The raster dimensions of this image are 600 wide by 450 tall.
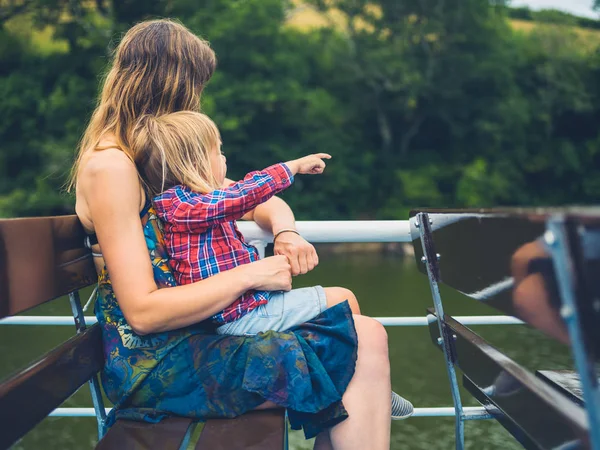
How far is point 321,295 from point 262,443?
0.38 m

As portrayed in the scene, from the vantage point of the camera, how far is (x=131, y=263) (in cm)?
129

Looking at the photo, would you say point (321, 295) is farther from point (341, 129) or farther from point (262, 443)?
point (341, 129)

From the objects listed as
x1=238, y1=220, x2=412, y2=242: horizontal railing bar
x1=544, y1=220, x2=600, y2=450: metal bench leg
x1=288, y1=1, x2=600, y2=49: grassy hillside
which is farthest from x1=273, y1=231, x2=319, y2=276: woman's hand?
x1=288, y1=1, x2=600, y2=49: grassy hillside

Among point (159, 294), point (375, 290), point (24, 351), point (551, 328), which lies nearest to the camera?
point (551, 328)

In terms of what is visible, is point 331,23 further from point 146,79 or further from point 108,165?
point 108,165

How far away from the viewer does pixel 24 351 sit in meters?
10.2

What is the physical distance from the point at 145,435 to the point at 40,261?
0.38 m

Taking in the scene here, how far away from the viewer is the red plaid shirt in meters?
1.38

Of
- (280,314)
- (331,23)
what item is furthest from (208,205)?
(331,23)

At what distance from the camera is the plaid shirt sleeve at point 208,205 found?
4.51 feet

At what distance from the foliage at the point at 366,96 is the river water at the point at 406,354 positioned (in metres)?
7.29

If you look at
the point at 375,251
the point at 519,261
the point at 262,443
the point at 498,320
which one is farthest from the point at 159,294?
the point at 375,251

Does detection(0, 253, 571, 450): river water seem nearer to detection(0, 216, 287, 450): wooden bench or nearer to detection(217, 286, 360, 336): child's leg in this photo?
detection(0, 216, 287, 450): wooden bench

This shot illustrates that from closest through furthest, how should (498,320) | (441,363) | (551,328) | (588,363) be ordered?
(588,363)
(551,328)
(498,320)
(441,363)
